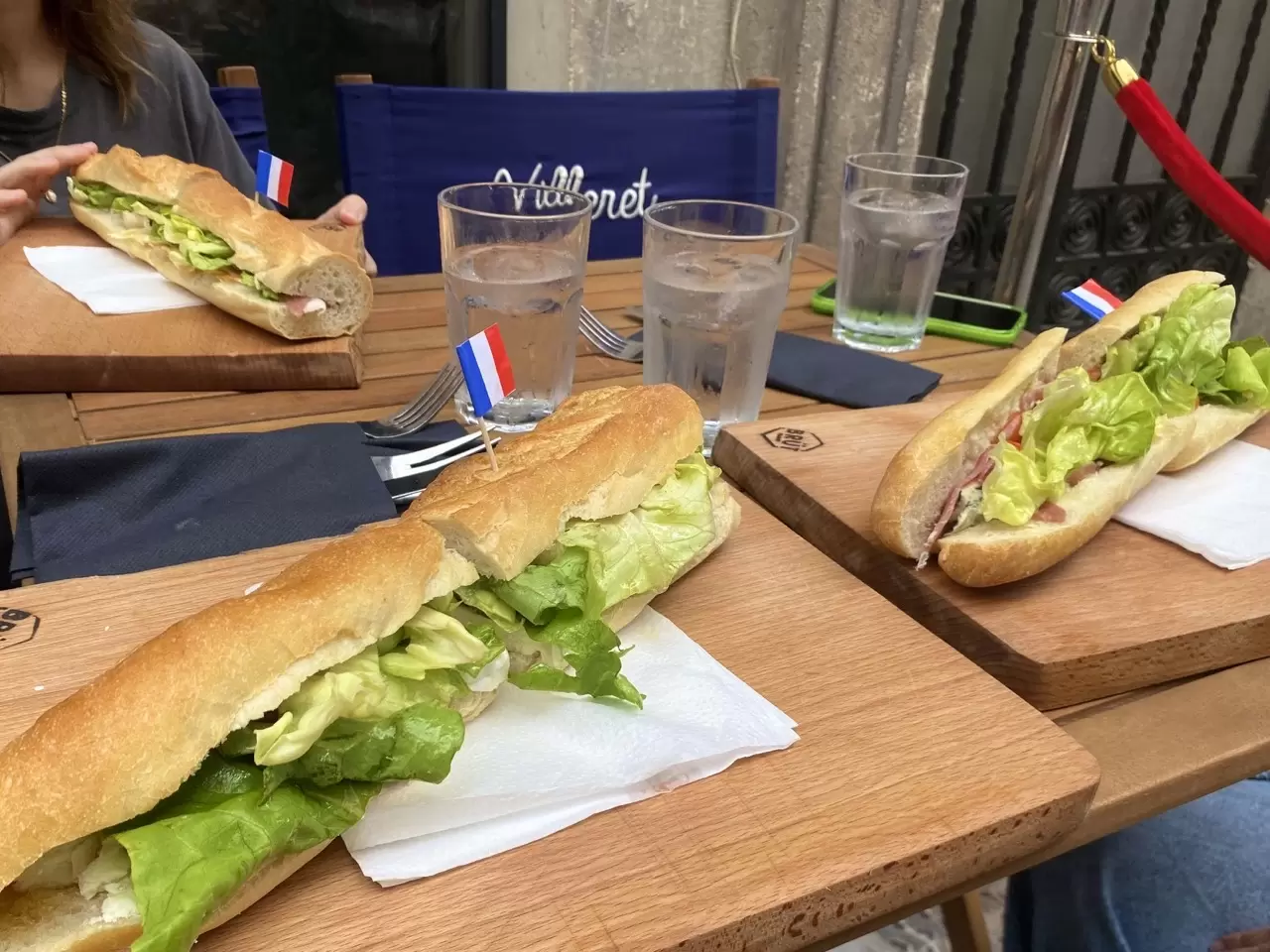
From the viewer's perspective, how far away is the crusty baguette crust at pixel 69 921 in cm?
76

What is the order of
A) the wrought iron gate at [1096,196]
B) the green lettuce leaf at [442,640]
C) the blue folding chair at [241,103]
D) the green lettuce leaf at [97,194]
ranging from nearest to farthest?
1. the green lettuce leaf at [442,640]
2. the green lettuce leaf at [97,194]
3. the blue folding chair at [241,103]
4. the wrought iron gate at [1096,196]

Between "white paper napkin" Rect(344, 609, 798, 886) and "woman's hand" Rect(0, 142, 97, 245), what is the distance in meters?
1.88

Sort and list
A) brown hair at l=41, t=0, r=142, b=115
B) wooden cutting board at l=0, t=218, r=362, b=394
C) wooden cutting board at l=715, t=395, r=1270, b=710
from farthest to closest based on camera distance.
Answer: brown hair at l=41, t=0, r=142, b=115 < wooden cutting board at l=0, t=218, r=362, b=394 < wooden cutting board at l=715, t=395, r=1270, b=710

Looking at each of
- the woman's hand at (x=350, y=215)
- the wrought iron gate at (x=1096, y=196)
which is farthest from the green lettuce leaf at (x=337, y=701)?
the wrought iron gate at (x=1096, y=196)

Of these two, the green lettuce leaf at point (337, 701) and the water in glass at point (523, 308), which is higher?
the water in glass at point (523, 308)

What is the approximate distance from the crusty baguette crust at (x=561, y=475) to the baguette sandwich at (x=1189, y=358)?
0.89 metres

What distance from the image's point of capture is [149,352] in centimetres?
176

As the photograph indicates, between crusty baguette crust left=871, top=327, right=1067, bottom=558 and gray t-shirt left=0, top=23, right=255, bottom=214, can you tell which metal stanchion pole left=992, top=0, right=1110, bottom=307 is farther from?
gray t-shirt left=0, top=23, right=255, bottom=214

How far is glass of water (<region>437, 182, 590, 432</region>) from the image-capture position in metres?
1.67

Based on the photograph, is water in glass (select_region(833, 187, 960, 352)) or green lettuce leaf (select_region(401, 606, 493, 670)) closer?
green lettuce leaf (select_region(401, 606, 493, 670))

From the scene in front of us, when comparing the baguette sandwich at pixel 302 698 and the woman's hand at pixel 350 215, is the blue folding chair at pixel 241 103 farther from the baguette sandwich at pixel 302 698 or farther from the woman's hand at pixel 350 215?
the baguette sandwich at pixel 302 698

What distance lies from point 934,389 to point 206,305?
1.47 metres

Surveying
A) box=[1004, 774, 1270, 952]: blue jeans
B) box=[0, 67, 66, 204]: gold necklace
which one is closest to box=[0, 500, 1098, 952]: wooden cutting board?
box=[1004, 774, 1270, 952]: blue jeans

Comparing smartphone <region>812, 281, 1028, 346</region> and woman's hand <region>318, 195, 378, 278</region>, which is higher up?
woman's hand <region>318, 195, 378, 278</region>
